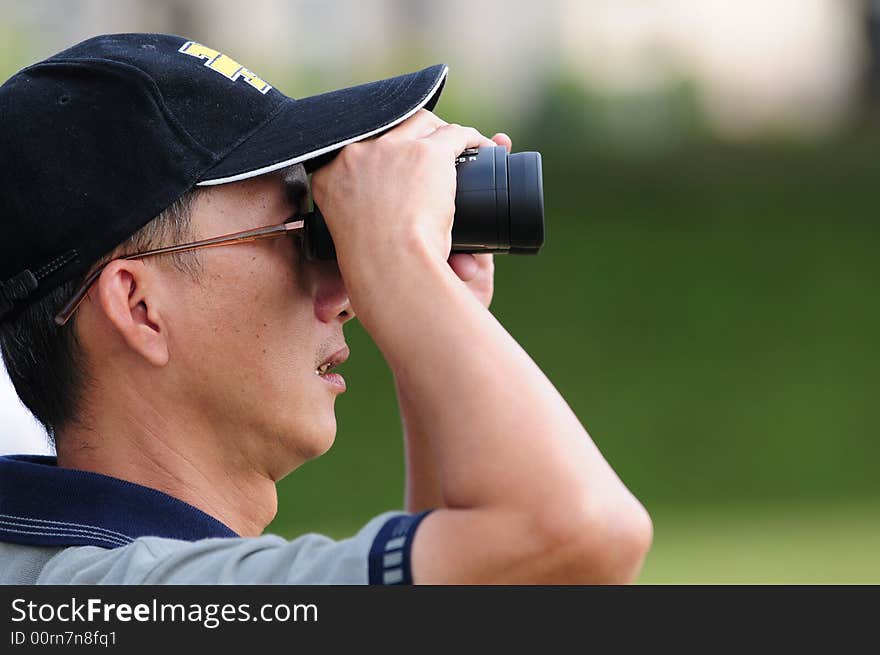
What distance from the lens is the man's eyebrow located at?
1.83 meters

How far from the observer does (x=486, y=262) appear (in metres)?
2.14

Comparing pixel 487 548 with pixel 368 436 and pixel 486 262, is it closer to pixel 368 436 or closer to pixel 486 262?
pixel 486 262

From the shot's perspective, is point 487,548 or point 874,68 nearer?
point 487,548

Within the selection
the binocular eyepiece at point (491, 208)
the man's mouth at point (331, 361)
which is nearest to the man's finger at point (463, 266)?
the binocular eyepiece at point (491, 208)

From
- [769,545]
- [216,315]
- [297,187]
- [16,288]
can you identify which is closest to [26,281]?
[16,288]

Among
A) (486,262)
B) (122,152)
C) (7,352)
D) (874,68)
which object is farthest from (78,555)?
(874,68)

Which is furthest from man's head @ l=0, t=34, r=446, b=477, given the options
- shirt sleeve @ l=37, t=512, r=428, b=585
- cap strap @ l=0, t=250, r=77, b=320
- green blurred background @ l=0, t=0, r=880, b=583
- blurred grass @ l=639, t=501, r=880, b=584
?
green blurred background @ l=0, t=0, r=880, b=583

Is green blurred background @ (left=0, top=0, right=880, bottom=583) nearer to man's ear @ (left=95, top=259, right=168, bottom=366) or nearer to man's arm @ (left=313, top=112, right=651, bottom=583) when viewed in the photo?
man's ear @ (left=95, top=259, right=168, bottom=366)

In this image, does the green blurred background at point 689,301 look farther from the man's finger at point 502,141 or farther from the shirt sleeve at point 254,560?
the shirt sleeve at point 254,560

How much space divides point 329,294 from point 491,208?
27cm

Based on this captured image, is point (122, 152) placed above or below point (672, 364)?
below

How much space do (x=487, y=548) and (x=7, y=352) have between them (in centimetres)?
86

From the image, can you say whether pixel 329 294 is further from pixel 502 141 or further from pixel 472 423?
pixel 472 423

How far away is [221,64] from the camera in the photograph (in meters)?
1.83
